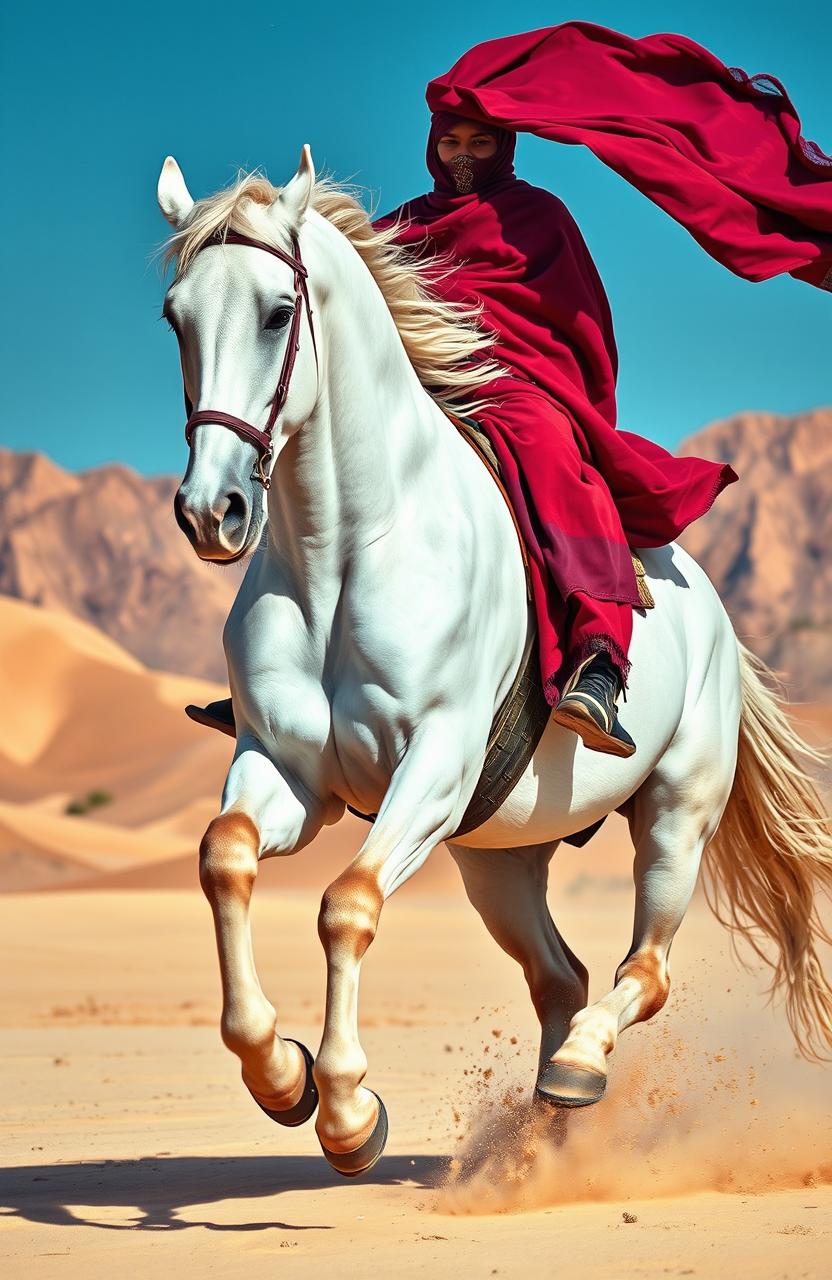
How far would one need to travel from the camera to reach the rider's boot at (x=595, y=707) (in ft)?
17.4

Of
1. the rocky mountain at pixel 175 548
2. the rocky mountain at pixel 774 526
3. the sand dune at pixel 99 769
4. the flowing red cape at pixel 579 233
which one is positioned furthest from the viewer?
the rocky mountain at pixel 175 548

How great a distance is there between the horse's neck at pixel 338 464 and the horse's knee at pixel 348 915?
0.84 meters

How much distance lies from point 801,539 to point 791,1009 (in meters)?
91.0

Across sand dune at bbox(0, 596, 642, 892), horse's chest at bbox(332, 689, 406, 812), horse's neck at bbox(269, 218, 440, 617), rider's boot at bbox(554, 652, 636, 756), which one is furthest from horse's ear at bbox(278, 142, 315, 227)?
sand dune at bbox(0, 596, 642, 892)

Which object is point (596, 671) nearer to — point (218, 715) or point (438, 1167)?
point (218, 715)

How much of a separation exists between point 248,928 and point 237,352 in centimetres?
162

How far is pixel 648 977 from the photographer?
21.0 feet

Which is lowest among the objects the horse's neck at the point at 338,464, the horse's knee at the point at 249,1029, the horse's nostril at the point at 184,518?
the horse's knee at the point at 249,1029

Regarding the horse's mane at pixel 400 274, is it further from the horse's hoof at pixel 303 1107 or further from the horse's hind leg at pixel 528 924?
the horse's hoof at pixel 303 1107

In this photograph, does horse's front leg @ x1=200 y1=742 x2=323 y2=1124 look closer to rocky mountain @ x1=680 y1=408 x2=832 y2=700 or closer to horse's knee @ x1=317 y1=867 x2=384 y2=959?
horse's knee @ x1=317 y1=867 x2=384 y2=959

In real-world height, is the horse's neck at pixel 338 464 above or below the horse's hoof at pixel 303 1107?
above

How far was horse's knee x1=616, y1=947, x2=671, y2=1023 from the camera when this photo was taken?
6305mm

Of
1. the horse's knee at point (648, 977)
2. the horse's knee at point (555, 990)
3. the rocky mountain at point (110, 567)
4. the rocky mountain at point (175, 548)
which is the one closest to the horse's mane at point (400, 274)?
the horse's knee at point (648, 977)

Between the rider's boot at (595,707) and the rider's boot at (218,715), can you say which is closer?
the rider's boot at (595,707)
